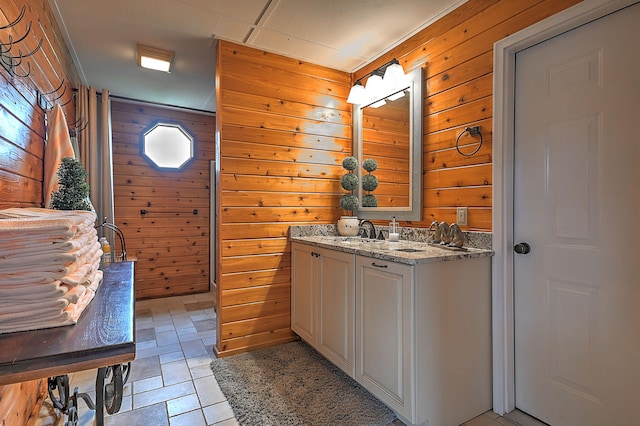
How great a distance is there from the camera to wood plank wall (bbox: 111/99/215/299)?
4.06 metres

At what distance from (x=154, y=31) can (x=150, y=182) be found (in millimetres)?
2257

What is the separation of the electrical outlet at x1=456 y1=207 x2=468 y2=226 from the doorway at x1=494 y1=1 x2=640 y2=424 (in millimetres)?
209

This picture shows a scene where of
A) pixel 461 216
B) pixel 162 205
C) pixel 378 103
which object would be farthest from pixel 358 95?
pixel 162 205

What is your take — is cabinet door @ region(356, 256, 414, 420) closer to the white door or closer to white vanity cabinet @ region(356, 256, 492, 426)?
white vanity cabinet @ region(356, 256, 492, 426)

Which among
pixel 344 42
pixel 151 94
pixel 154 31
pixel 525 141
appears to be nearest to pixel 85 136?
pixel 151 94

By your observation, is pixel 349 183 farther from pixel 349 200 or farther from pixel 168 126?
pixel 168 126

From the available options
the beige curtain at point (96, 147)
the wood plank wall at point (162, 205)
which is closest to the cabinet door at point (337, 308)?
the beige curtain at point (96, 147)

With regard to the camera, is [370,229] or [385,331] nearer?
[385,331]

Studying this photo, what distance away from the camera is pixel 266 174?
2711 millimetres

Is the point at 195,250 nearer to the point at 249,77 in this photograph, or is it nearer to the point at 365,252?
the point at 249,77

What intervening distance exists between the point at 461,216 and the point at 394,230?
1.78 feet

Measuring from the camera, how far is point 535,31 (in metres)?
1.68

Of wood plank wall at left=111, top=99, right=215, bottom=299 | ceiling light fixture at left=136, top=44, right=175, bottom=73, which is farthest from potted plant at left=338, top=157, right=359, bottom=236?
wood plank wall at left=111, top=99, right=215, bottom=299

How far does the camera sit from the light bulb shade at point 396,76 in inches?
96.3
